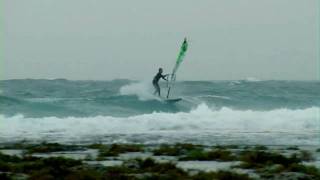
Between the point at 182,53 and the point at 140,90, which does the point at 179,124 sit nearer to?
the point at 182,53

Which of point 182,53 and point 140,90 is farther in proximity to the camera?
point 140,90

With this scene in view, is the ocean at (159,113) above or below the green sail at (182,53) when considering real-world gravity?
below

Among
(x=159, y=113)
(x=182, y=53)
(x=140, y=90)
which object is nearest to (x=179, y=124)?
(x=159, y=113)

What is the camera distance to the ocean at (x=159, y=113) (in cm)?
2644

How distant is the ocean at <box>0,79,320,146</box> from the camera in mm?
26438

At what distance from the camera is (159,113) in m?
41.0

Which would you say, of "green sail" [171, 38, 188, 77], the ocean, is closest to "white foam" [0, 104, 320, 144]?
the ocean

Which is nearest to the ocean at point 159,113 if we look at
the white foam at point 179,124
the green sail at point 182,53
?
the white foam at point 179,124

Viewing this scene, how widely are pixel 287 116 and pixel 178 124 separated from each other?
9115 millimetres

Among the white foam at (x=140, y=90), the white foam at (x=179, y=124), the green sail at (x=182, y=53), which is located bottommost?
the white foam at (x=179, y=124)

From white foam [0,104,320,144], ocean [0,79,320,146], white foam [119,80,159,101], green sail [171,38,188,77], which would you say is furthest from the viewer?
white foam [119,80,159,101]

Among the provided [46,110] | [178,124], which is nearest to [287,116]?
[178,124]

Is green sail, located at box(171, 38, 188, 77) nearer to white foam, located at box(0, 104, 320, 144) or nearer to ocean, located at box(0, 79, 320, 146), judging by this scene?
ocean, located at box(0, 79, 320, 146)

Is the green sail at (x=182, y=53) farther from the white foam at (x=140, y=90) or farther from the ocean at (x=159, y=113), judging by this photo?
the white foam at (x=140, y=90)
